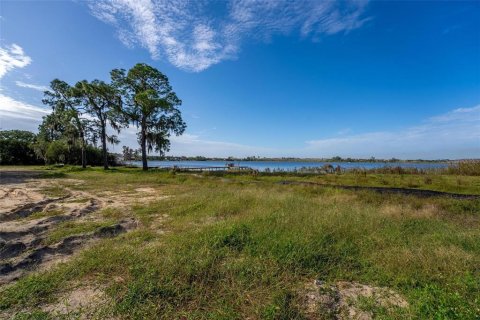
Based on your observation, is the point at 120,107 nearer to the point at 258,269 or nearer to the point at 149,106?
the point at 149,106

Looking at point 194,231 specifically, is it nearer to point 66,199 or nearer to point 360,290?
point 360,290

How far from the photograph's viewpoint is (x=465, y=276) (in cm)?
348

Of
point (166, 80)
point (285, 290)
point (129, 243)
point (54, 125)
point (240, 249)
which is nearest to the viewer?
point (285, 290)

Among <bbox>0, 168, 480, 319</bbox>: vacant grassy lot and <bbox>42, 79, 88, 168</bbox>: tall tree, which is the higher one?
<bbox>42, 79, 88, 168</bbox>: tall tree

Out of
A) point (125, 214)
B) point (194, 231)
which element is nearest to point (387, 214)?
point (194, 231)

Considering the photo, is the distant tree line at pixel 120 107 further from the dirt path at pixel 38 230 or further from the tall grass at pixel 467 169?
the tall grass at pixel 467 169

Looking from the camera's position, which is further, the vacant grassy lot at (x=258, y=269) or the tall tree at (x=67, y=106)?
the tall tree at (x=67, y=106)

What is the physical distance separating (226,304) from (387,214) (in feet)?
22.0

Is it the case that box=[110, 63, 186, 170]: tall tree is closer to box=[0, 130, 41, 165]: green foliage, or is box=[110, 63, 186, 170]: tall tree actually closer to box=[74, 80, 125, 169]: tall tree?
box=[74, 80, 125, 169]: tall tree

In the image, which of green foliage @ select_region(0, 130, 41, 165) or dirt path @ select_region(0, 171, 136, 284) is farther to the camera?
green foliage @ select_region(0, 130, 41, 165)

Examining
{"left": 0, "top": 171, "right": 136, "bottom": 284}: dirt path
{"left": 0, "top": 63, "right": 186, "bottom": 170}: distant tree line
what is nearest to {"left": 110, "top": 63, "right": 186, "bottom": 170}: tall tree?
{"left": 0, "top": 63, "right": 186, "bottom": 170}: distant tree line

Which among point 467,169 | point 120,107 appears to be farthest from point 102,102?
point 467,169

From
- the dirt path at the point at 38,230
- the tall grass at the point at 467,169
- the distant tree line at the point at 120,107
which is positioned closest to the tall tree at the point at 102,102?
the distant tree line at the point at 120,107

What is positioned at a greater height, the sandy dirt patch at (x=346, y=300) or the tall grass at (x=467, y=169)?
the tall grass at (x=467, y=169)
